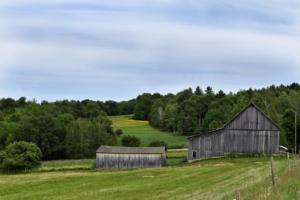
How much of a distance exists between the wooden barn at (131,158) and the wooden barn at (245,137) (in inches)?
222

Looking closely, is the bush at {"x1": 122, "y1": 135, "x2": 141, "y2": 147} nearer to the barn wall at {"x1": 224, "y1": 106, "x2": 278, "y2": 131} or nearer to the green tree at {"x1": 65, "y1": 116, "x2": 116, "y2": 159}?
the green tree at {"x1": 65, "y1": 116, "x2": 116, "y2": 159}

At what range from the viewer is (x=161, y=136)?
13038cm

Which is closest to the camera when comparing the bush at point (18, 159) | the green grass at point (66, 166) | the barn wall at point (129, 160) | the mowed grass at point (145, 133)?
the green grass at point (66, 166)

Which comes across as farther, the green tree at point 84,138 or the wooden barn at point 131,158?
the green tree at point 84,138

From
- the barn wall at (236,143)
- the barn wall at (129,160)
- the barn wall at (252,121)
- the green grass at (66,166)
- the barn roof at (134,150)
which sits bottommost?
the green grass at (66,166)

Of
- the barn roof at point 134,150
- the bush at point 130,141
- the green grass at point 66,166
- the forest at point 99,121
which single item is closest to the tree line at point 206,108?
the forest at point 99,121

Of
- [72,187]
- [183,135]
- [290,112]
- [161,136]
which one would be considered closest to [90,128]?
[161,136]

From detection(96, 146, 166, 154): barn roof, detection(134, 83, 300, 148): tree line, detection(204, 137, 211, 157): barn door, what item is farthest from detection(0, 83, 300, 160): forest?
detection(96, 146, 166, 154): barn roof

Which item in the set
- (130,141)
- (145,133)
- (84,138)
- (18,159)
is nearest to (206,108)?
(145,133)

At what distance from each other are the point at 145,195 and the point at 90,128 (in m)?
84.3

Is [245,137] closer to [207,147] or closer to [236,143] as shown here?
[236,143]

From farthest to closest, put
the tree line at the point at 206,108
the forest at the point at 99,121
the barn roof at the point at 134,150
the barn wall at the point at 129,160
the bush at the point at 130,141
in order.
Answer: the tree line at the point at 206,108
the bush at the point at 130,141
the forest at the point at 99,121
the barn roof at the point at 134,150
the barn wall at the point at 129,160

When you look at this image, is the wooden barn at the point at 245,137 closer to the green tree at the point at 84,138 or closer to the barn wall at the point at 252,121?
the barn wall at the point at 252,121

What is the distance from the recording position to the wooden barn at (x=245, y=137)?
68688 mm
